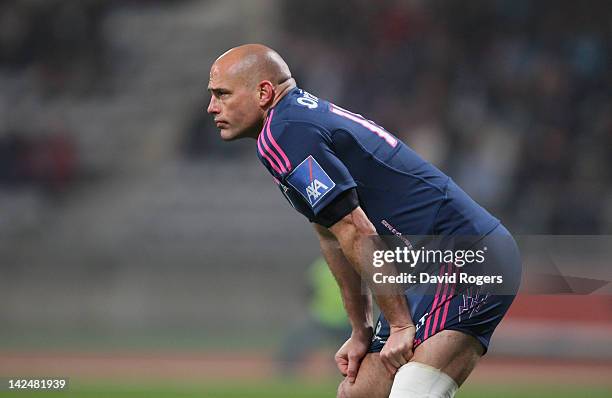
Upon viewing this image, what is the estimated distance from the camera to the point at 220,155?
1525 centimetres

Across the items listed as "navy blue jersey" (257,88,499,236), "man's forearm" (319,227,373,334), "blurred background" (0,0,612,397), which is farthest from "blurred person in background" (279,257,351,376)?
"navy blue jersey" (257,88,499,236)

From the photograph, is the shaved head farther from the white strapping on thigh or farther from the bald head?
the white strapping on thigh

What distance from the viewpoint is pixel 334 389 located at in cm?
954

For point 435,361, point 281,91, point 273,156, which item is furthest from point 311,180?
point 435,361

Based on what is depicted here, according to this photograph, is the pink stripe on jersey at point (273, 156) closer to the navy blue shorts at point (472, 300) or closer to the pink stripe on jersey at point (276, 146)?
the pink stripe on jersey at point (276, 146)

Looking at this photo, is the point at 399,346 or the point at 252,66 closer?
the point at 399,346

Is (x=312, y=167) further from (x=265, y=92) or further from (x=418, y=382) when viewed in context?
(x=418, y=382)

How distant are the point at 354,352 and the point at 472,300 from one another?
0.59m

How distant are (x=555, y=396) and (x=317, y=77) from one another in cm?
752

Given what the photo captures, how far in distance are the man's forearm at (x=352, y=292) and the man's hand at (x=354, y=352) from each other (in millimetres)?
→ 26

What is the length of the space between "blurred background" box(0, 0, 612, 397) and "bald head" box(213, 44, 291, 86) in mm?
6456

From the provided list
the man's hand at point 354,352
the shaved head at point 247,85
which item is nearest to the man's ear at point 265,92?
the shaved head at point 247,85

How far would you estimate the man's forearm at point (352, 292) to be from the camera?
4.51 m

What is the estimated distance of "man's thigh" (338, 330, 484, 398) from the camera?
408 cm
